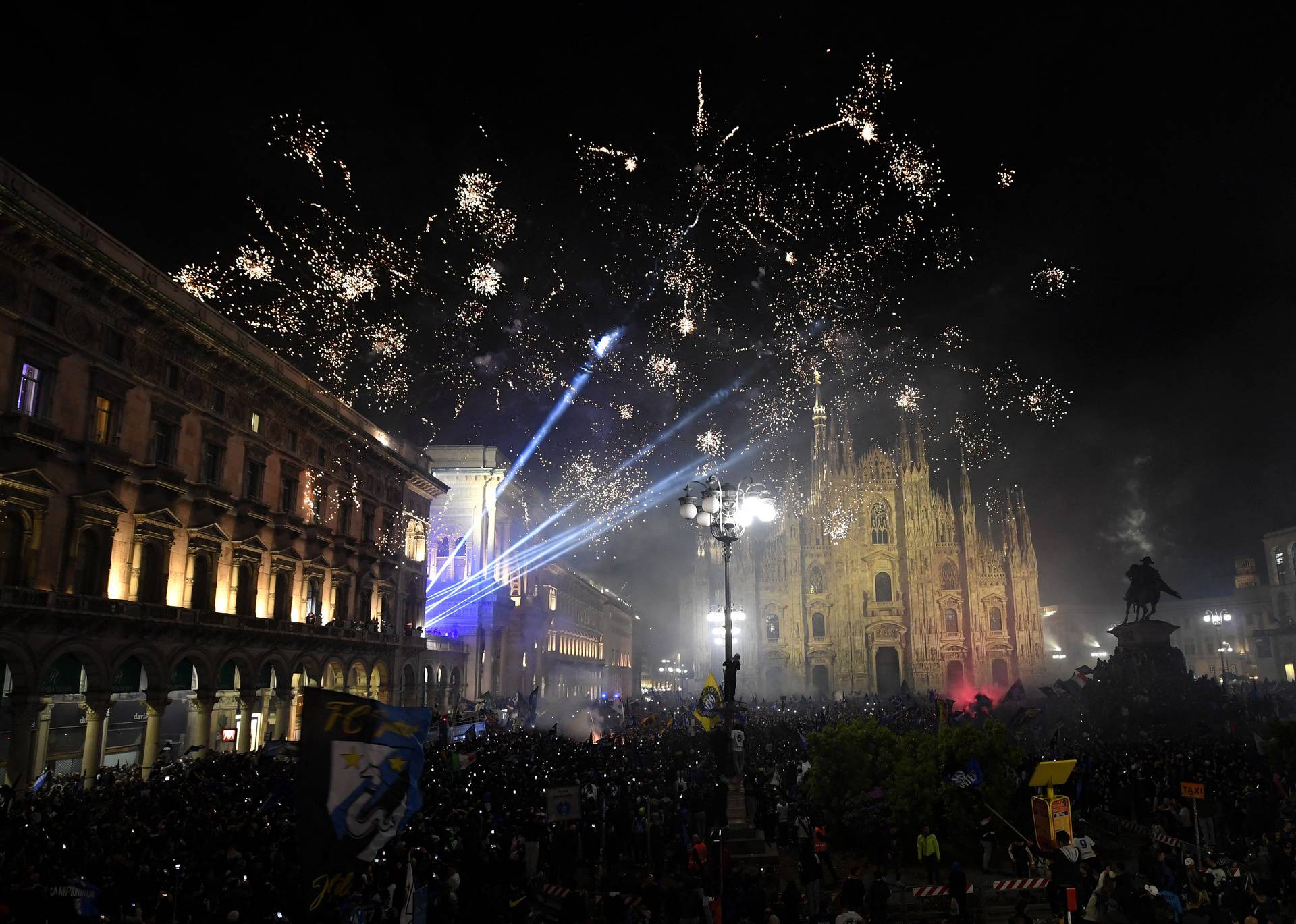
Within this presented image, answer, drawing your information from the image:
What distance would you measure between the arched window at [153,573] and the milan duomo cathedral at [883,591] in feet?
176

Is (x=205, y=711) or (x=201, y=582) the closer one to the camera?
(x=205, y=711)

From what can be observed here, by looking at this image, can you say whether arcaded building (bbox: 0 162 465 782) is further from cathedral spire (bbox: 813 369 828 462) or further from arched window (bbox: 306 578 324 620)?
cathedral spire (bbox: 813 369 828 462)

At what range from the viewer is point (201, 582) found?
89.4ft

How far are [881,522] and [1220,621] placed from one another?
35.8 m

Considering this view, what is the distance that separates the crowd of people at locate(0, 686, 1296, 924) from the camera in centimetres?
1073

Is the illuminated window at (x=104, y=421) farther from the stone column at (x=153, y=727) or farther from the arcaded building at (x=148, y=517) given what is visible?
the stone column at (x=153, y=727)

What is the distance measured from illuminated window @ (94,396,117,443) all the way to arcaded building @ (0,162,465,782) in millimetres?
51

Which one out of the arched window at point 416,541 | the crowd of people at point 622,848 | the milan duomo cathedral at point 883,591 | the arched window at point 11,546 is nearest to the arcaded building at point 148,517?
the arched window at point 11,546

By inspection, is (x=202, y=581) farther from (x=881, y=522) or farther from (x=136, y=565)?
(x=881, y=522)

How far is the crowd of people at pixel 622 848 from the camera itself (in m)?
10.7

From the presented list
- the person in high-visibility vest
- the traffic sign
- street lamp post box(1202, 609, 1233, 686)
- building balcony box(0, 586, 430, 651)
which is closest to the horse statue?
the person in high-visibility vest

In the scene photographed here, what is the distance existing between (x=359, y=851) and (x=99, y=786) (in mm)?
16591

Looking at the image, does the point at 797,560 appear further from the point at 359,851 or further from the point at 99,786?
the point at 359,851

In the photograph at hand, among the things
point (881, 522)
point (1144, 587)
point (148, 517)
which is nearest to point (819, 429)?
point (881, 522)
